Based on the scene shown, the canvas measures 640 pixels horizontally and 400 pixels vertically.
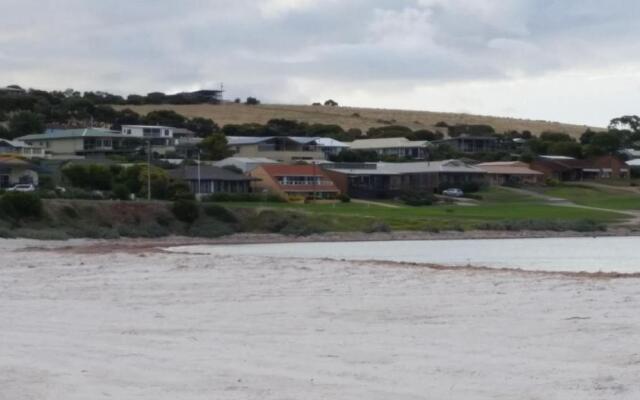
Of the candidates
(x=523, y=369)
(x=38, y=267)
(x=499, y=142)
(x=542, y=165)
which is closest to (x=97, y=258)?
(x=38, y=267)

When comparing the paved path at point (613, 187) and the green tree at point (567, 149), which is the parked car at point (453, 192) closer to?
the paved path at point (613, 187)

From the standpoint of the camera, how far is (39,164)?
9056 centimetres

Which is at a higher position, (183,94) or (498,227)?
(183,94)

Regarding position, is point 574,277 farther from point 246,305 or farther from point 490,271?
point 246,305

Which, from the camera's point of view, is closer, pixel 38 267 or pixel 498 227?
pixel 38 267

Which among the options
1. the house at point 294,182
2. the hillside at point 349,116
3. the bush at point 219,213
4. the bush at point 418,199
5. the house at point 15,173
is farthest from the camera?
the hillside at point 349,116

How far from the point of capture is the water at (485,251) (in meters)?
40.2

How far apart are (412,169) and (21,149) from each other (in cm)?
3463

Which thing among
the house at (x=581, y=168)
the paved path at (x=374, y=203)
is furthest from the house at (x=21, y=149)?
the house at (x=581, y=168)

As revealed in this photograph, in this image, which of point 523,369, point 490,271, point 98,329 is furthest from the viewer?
point 490,271

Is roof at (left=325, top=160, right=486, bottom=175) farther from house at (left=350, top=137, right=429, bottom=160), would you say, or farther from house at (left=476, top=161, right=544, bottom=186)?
house at (left=350, top=137, right=429, bottom=160)

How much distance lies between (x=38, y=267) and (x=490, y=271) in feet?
35.2

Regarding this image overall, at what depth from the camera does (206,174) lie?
276 feet

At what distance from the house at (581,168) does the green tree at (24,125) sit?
5268 cm
